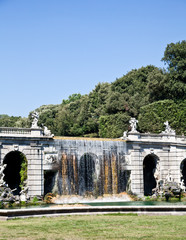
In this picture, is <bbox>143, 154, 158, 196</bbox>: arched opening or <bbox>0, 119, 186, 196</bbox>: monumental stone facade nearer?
<bbox>0, 119, 186, 196</bbox>: monumental stone facade

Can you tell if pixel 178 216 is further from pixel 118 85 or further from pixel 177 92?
pixel 118 85

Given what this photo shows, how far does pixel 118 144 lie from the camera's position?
4209 cm

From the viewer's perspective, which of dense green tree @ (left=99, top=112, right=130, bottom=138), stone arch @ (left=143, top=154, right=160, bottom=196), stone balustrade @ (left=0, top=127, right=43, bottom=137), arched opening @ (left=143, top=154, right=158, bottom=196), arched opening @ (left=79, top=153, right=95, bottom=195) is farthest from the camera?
dense green tree @ (left=99, top=112, right=130, bottom=138)

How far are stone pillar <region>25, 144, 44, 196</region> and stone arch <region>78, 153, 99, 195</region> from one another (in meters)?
3.75

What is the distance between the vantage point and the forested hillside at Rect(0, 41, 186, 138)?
55.0m

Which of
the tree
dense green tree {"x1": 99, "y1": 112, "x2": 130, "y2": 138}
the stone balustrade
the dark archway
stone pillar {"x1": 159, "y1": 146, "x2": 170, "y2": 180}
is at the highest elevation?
the tree

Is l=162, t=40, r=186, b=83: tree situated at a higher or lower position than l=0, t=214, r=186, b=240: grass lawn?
higher

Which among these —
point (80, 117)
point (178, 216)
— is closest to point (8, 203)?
point (178, 216)

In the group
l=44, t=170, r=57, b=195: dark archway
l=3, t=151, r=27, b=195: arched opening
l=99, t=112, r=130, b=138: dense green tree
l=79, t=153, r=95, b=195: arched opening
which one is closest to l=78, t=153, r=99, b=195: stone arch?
l=79, t=153, r=95, b=195: arched opening

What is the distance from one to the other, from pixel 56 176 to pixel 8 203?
7104mm

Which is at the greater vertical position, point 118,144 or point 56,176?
point 118,144

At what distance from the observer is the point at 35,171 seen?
3797 centimetres

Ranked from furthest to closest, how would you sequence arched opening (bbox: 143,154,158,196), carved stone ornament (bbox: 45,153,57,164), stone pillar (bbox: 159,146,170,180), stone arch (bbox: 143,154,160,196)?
arched opening (bbox: 143,154,158,196) → stone arch (bbox: 143,154,160,196) → stone pillar (bbox: 159,146,170,180) → carved stone ornament (bbox: 45,153,57,164)

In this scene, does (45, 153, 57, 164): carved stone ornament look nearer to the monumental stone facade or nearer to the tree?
the monumental stone facade
